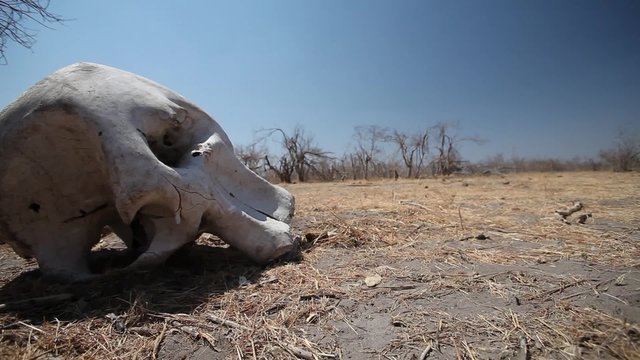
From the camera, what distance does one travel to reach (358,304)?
7.22 ft

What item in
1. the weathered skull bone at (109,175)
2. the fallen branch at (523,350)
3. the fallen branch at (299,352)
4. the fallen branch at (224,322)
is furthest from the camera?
the weathered skull bone at (109,175)

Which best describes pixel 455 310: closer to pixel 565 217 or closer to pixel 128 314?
pixel 128 314

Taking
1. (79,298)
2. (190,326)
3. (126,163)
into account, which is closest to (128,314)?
(190,326)

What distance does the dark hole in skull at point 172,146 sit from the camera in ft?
10.3

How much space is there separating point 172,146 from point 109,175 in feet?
2.76

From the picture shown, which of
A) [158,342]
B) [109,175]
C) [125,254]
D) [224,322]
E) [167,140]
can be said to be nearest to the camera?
[158,342]

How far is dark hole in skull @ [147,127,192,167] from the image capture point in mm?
3131

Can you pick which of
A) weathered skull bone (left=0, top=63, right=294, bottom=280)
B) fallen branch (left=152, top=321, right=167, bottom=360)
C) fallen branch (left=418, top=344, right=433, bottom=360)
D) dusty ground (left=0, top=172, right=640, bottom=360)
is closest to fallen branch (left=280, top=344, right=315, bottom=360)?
dusty ground (left=0, top=172, right=640, bottom=360)

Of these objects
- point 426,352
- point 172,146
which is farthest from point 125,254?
point 426,352

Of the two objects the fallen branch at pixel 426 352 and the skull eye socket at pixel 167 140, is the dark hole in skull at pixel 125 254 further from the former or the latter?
the fallen branch at pixel 426 352

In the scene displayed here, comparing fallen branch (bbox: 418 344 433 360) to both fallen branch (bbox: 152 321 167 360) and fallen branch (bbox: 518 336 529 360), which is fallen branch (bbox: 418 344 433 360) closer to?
fallen branch (bbox: 518 336 529 360)

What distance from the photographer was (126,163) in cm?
244

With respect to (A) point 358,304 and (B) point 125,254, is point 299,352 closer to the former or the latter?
(A) point 358,304

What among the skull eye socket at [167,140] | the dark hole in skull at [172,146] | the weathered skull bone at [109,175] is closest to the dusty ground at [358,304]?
the weathered skull bone at [109,175]
